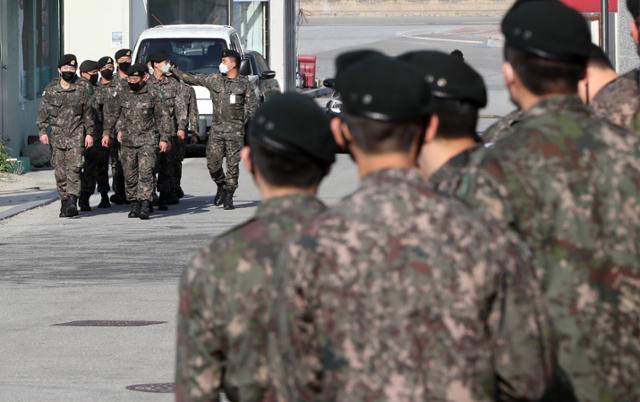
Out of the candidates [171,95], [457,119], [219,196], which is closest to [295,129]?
[457,119]

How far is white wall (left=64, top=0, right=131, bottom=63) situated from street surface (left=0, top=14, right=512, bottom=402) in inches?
232

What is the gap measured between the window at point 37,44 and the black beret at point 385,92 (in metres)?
24.5

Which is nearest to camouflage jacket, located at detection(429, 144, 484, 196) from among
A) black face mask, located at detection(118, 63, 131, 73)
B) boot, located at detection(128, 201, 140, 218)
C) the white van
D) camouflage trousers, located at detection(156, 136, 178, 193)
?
boot, located at detection(128, 201, 140, 218)

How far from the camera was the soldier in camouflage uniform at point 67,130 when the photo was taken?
19.4 m

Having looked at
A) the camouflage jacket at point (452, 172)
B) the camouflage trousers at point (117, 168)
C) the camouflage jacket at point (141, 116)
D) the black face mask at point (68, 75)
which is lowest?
the camouflage trousers at point (117, 168)

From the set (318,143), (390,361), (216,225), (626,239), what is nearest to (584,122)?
(626,239)

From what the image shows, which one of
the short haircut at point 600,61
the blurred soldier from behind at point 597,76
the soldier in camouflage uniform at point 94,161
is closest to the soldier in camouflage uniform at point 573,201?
the blurred soldier from behind at point 597,76

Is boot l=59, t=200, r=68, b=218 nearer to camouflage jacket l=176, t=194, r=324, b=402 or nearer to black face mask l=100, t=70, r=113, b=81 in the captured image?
black face mask l=100, t=70, r=113, b=81

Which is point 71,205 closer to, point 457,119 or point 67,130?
point 67,130

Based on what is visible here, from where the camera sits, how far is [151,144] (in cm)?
1925

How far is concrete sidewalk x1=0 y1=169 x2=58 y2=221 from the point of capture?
20359 mm

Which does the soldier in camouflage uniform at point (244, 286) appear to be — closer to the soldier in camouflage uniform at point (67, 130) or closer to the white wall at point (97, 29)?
the soldier in camouflage uniform at point (67, 130)

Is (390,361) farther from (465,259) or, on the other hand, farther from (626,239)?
(626,239)

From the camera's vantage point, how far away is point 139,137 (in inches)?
757
